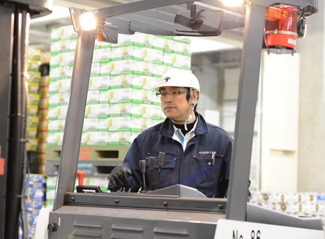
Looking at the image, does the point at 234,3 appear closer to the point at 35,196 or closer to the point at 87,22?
the point at 87,22

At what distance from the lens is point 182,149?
A: 4.00 metres

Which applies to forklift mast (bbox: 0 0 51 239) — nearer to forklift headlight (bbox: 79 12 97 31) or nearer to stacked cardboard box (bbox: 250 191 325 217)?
forklift headlight (bbox: 79 12 97 31)

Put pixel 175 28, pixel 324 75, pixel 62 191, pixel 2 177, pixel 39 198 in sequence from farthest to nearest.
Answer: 1. pixel 324 75
2. pixel 39 198
3. pixel 2 177
4. pixel 175 28
5. pixel 62 191

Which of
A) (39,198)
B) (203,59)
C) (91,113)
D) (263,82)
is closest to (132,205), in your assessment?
(91,113)

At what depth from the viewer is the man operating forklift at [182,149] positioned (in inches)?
154

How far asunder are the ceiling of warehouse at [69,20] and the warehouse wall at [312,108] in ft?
4.52

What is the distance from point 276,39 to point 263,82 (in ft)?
22.8

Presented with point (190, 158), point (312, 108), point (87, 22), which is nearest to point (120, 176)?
point (190, 158)

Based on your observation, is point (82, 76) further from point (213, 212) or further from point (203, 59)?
point (203, 59)

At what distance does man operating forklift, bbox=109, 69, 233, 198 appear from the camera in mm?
3924


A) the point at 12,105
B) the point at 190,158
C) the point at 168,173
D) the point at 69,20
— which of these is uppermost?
the point at 69,20

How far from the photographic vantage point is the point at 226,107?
54.6 ft

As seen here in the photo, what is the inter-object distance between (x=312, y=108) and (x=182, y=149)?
6.96 m

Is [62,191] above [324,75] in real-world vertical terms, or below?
below
